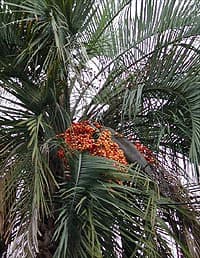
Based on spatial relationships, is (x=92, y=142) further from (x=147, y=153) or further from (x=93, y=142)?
(x=147, y=153)

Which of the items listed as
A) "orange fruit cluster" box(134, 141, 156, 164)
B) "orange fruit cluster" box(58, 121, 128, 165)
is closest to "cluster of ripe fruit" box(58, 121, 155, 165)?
"orange fruit cluster" box(58, 121, 128, 165)

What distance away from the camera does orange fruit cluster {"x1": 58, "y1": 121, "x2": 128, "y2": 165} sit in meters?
1.81

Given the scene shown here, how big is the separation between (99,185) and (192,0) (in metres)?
0.80

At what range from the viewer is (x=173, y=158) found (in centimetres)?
221

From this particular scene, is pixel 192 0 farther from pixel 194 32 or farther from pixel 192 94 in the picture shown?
pixel 192 94

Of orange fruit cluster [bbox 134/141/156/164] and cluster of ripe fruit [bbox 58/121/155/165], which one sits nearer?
cluster of ripe fruit [bbox 58/121/155/165]

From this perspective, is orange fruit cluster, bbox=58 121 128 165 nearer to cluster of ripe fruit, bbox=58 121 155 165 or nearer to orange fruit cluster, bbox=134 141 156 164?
cluster of ripe fruit, bbox=58 121 155 165

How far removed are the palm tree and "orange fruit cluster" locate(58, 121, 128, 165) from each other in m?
0.01

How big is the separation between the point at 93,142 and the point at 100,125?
0.16 metres

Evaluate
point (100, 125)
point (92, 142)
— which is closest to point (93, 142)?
point (92, 142)

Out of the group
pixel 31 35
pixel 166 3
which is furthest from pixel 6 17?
pixel 166 3

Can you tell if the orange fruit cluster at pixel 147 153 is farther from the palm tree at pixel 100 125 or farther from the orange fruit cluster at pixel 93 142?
the orange fruit cluster at pixel 93 142

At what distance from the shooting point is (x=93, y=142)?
1.83m

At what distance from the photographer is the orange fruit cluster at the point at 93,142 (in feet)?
5.95
